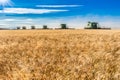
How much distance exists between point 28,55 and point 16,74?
59.2 inches

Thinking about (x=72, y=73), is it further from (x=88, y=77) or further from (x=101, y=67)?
(x=101, y=67)

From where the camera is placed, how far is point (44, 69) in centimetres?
526

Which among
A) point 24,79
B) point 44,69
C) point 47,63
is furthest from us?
point 47,63

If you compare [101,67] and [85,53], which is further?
[85,53]

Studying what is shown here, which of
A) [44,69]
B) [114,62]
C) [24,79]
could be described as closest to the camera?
[24,79]

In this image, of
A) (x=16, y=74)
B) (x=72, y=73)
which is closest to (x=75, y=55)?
(x=72, y=73)

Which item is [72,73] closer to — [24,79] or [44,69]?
[44,69]

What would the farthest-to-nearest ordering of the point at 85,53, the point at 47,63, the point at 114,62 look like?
1. the point at 85,53
2. the point at 114,62
3. the point at 47,63

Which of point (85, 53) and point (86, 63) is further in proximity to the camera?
point (85, 53)

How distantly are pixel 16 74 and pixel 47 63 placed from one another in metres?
0.80

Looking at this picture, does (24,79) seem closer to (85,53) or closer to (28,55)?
(28,55)

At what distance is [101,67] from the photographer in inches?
225

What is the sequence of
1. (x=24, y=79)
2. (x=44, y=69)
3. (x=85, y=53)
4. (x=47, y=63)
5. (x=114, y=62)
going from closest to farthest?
(x=24, y=79)
(x=44, y=69)
(x=47, y=63)
(x=114, y=62)
(x=85, y=53)

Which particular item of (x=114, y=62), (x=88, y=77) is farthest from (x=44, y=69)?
(x=114, y=62)
